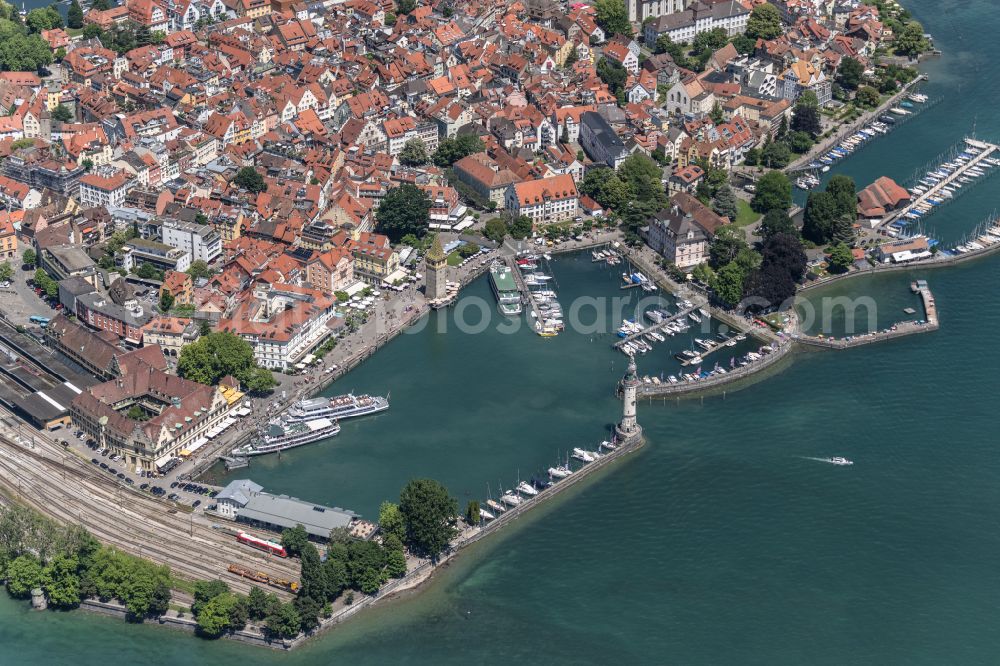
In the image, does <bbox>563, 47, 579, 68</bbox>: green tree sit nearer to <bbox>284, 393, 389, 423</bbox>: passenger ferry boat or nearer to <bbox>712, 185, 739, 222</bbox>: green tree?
<bbox>712, 185, 739, 222</bbox>: green tree

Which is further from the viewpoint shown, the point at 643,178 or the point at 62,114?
the point at 62,114

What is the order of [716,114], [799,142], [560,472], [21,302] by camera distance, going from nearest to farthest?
[560,472] → [21,302] → [799,142] → [716,114]

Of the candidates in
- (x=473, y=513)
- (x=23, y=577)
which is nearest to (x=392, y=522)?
(x=473, y=513)

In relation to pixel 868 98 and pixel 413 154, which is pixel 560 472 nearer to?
pixel 413 154

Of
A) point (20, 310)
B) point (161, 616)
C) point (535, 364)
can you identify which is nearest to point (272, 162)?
point (20, 310)

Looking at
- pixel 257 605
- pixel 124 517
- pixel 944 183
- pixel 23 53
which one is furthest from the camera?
pixel 23 53

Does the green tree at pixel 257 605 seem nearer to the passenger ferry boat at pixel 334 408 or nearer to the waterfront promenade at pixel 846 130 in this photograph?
the passenger ferry boat at pixel 334 408

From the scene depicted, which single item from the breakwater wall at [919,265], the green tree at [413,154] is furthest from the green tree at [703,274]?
the green tree at [413,154]
